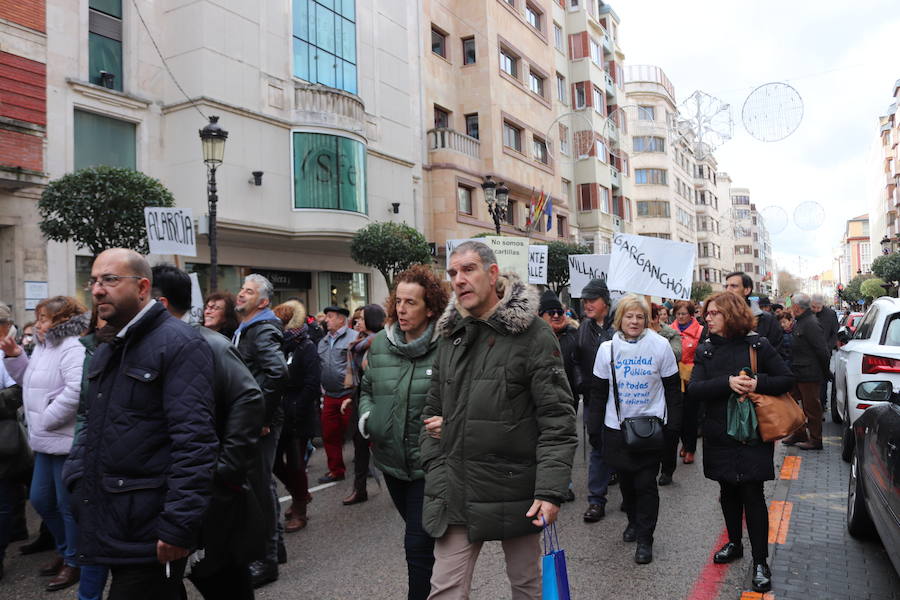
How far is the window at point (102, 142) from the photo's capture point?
14.8 metres

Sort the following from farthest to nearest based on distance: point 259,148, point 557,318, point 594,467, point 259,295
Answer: point 259,148
point 557,318
point 594,467
point 259,295

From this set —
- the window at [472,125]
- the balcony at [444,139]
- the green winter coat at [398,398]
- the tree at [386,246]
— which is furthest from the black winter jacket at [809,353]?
the window at [472,125]

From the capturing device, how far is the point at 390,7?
22.7m

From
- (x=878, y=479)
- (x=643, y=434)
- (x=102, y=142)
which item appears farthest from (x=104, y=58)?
(x=878, y=479)

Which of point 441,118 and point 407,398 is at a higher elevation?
point 441,118

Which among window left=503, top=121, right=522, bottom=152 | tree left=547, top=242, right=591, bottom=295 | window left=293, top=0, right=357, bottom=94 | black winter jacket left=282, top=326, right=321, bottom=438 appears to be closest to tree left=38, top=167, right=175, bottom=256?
black winter jacket left=282, top=326, right=321, bottom=438

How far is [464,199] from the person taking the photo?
26.1 metres

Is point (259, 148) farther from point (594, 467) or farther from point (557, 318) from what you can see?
point (594, 467)

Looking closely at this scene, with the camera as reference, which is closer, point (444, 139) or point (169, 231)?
point (169, 231)

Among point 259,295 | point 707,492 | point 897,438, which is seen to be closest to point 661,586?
point 897,438

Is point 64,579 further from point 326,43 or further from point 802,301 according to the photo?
point 326,43

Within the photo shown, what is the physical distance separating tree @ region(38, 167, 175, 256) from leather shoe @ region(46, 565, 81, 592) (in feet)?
23.8

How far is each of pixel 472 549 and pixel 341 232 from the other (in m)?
16.5

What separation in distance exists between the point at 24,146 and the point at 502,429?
13301 mm
